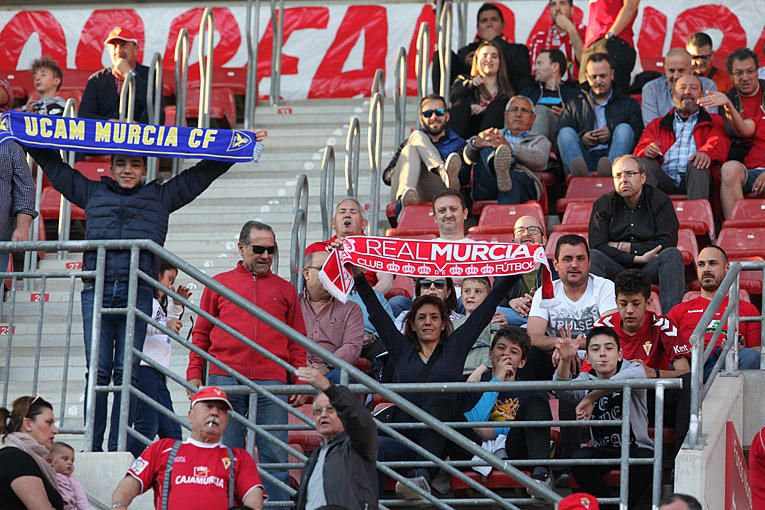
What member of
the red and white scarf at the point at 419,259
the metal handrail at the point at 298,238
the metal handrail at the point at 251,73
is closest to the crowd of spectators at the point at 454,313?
the red and white scarf at the point at 419,259

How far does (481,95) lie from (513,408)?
5.14 meters

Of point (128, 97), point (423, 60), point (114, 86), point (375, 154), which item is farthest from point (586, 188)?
point (114, 86)

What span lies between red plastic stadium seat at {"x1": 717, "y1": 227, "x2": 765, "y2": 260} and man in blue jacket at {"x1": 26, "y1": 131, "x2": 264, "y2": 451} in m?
4.02

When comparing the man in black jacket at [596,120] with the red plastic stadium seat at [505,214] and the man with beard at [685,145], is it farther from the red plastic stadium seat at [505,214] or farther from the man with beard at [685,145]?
the red plastic stadium seat at [505,214]

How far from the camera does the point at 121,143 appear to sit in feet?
35.8

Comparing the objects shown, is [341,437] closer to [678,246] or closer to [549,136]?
[678,246]

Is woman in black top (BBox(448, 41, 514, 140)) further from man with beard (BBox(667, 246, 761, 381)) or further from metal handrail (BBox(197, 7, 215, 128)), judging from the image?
man with beard (BBox(667, 246, 761, 381))

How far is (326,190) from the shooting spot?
14.2m

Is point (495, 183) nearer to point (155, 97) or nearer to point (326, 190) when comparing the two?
point (326, 190)

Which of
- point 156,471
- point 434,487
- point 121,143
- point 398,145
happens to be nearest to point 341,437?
point 156,471

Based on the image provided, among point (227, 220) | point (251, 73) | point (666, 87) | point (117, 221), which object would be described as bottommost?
point (117, 221)

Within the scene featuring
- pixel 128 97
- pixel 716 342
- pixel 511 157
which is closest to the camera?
pixel 716 342

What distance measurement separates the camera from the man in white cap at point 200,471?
894 cm

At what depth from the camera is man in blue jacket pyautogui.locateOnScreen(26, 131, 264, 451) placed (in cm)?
1013
